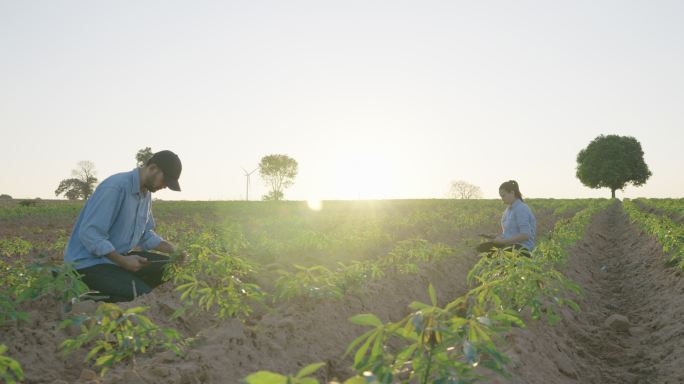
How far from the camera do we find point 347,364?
3943 mm

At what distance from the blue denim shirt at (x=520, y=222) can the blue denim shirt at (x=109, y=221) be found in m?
4.93

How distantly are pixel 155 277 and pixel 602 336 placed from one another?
4589 mm

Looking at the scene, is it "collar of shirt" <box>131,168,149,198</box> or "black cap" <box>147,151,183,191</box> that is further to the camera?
"collar of shirt" <box>131,168,149,198</box>

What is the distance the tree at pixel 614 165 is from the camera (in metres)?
68.0

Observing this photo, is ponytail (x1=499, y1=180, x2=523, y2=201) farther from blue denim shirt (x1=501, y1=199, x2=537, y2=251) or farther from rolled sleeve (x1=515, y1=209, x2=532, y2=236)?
rolled sleeve (x1=515, y1=209, x2=532, y2=236)

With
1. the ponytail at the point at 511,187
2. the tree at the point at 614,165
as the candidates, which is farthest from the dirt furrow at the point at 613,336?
the tree at the point at 614,165

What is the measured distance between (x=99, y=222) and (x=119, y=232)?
367mm

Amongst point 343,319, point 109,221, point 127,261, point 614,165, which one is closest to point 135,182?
point 109,221

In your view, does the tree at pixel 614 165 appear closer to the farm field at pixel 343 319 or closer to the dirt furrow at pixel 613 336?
the dirt furrow at pixel 613 336

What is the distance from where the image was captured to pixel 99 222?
4609 millimetres

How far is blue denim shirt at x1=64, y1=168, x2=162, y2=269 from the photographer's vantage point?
459 cm

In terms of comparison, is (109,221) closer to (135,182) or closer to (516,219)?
(135,182)

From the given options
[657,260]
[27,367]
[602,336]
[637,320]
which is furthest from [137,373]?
[657,260]

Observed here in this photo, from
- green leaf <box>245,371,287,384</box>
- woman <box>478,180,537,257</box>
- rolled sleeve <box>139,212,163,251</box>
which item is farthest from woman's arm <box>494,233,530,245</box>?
green leaf <box>245,371,287,384</box>
